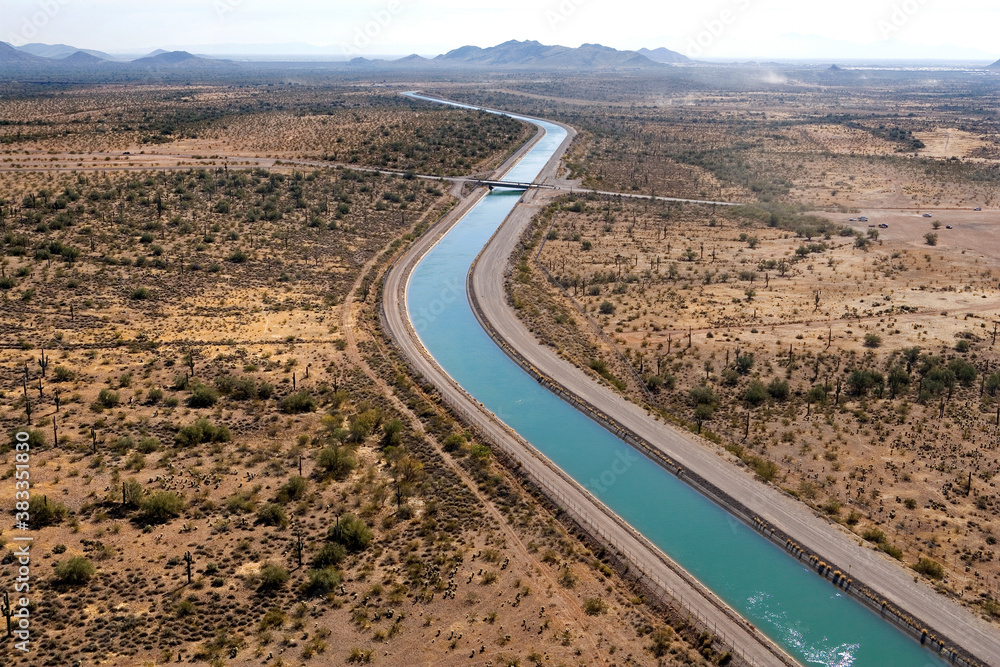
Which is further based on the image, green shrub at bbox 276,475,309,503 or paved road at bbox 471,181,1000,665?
green shrub at bbox 276,475,309,503

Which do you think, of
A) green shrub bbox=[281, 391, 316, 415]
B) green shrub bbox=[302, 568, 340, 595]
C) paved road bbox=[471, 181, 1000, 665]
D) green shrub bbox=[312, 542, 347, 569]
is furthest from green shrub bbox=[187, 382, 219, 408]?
paved road bbox=[471, 181, 1000, 665]

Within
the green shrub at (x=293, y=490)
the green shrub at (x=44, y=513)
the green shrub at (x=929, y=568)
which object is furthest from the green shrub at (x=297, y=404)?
the green shrub at (x=929, y=568)

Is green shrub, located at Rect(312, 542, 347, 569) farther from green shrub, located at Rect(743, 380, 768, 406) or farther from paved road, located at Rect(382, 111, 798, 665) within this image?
green shrub, located at Rect(743, 380, 768, 406)

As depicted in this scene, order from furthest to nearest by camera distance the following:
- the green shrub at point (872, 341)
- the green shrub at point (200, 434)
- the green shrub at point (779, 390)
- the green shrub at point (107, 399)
A: 1. the green shrub at point (872, 341)
2. the green shrub at point (779, 390)
3. the green shrub at point (107, 399)
4. the green shrub at point (200, 434)

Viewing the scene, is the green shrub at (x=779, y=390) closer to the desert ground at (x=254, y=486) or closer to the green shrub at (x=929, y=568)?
the green shrub at (x=929, y=568)

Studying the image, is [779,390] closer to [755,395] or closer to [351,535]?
[755,395]

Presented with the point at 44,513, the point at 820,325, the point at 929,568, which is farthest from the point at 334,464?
→ the point at 820,325
